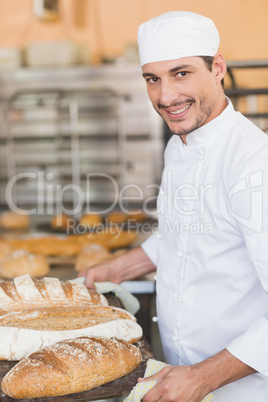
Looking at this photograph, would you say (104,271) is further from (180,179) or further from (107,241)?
(107,241)

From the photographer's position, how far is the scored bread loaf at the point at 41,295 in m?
1.58

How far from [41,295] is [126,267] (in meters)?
0.44

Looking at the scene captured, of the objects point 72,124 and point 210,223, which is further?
point 72,124

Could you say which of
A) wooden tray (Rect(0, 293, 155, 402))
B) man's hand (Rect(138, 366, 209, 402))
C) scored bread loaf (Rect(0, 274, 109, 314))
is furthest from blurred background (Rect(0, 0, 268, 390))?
man's hand (Rect(138, 366, 209, 402))

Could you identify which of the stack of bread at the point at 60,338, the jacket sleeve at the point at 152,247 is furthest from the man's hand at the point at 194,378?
the jacket sleeve at the point at 152,247

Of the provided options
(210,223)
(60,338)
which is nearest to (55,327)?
(60,338)

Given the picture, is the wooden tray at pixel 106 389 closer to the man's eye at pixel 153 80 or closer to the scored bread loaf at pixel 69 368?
the scored bread loaf at pixel 69 368

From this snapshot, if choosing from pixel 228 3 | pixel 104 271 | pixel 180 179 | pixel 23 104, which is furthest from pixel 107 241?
pixel 228 3

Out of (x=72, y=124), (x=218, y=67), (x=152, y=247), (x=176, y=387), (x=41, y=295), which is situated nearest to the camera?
(x=176, y=387)

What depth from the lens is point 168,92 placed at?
1390 millimetres

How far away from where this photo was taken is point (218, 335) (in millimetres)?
1505

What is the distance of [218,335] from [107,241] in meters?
1.24

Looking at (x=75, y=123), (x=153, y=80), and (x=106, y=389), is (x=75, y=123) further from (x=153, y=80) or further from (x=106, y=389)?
(x=106, y=389)

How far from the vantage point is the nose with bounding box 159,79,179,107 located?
1.39 metres
